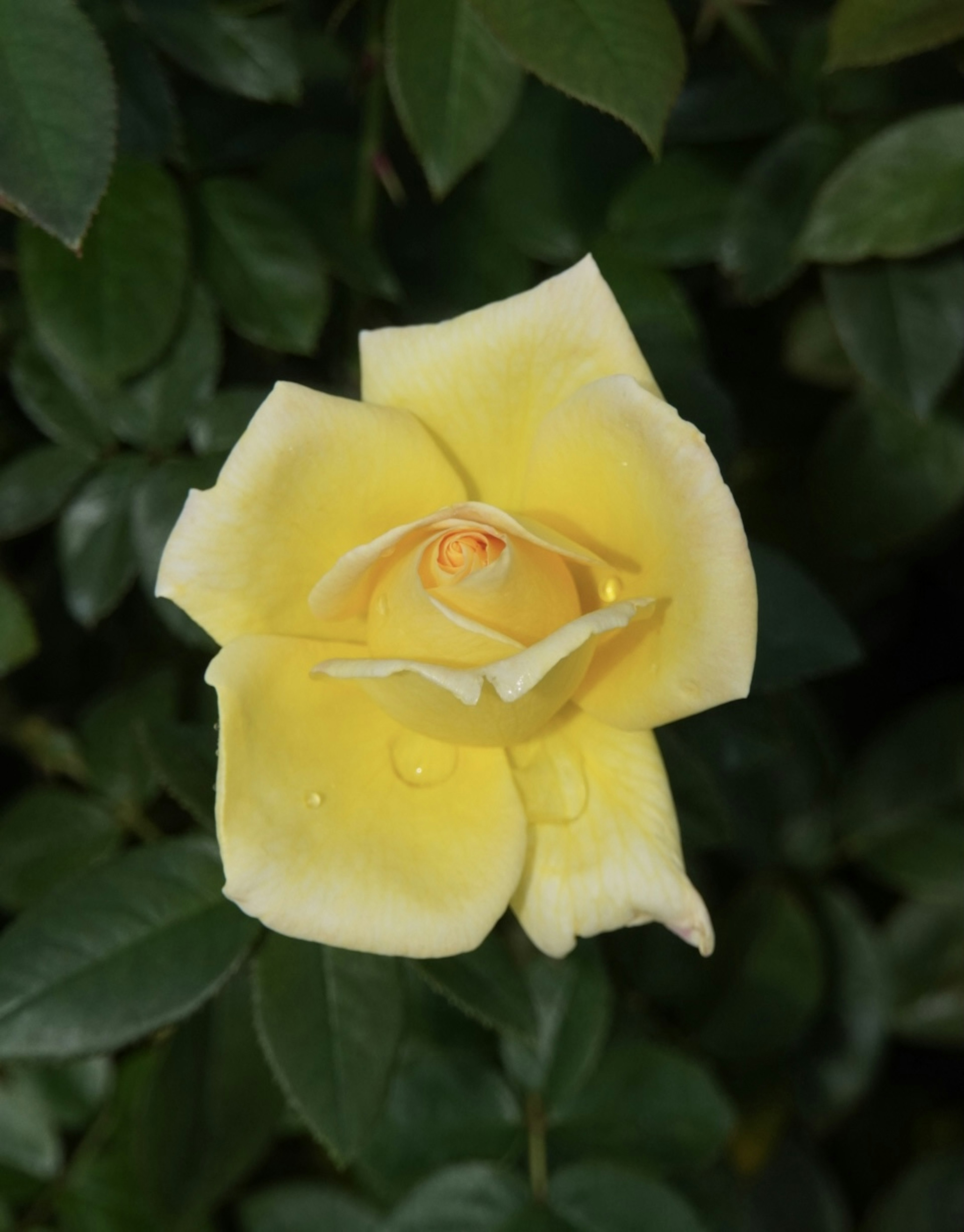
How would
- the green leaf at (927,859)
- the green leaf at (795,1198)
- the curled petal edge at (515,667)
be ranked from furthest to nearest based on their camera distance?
the green leaf at (795,1198) < the green leaf at (927,859) < the curled petal edge at (515,667)

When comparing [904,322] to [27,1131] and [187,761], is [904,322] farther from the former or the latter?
[27,1131]

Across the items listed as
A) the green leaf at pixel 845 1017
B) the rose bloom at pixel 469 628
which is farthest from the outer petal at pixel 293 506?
the green leaf at pixel 845 1017

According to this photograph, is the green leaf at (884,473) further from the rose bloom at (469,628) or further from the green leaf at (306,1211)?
the green leaf at (306,1211)

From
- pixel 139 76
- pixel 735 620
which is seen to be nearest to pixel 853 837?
pixel 735 620

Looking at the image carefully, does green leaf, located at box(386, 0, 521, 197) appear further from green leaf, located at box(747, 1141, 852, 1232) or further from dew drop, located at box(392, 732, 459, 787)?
green leaf, located at box(747, 1141, 852, 1232)

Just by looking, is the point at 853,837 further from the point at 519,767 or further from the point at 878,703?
the point at 519,767

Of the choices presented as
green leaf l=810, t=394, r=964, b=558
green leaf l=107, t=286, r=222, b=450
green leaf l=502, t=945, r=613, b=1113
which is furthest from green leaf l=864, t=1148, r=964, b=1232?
green leaf l=107, t=286, r=222, b=450

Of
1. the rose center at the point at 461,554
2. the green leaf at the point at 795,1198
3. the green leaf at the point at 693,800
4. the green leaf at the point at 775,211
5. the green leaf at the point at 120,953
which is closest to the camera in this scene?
the rose center at the point at 461,554
